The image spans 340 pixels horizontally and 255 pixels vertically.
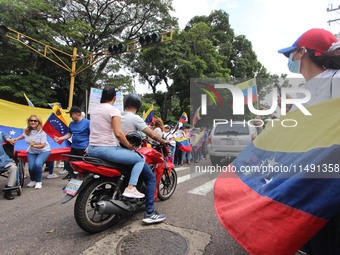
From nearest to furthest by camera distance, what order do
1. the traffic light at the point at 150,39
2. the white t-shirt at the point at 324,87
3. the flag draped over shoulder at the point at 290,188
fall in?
the flag draped over shoulder at the point at 290,188, the white t-shirt at the point at 324,87, the traffic light at the point at 150,39

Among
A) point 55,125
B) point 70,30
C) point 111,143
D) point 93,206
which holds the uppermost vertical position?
point 70,30

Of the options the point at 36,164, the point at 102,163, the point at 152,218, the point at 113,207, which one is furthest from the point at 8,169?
the point at 152,218

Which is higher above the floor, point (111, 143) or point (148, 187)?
point (111, 143)

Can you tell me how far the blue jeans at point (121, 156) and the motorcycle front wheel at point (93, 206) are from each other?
0.96 ft

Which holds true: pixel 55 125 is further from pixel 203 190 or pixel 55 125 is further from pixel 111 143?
pixel 203 190

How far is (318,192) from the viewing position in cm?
157

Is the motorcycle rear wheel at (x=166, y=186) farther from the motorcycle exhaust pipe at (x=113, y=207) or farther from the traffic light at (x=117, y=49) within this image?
the traffic light at (x=117, y=49)

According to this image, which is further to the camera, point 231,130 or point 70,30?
point 70,30

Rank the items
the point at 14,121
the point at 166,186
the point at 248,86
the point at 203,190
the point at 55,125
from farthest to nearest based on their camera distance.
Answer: the point at 14,121 → the point at 55,125 → the point at 203,190 → the point at 166,186 → the point at 248,86

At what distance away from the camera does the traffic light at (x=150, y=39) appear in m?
9.80

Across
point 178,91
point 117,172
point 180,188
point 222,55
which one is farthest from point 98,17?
point 117,172

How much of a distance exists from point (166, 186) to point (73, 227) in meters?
1.81

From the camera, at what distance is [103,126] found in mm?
3395

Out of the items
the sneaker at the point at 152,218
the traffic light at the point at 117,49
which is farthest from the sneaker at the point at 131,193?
the traffic light at the point at 117,49
